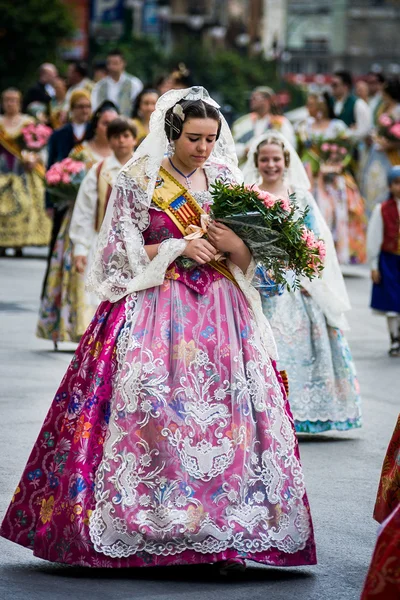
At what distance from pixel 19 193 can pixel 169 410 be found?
1343 cm

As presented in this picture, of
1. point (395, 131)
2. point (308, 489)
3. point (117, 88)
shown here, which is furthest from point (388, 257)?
point (395, 131)

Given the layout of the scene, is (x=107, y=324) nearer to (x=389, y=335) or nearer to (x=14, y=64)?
(x=389, y=335)

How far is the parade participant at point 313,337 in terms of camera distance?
8930 millimetres

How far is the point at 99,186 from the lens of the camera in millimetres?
10516

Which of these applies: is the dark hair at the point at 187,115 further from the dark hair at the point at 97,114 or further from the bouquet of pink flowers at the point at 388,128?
the bouquet of pink flowers at the point at 388,128

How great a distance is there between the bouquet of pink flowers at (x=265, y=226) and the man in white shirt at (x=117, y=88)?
40.0 ft

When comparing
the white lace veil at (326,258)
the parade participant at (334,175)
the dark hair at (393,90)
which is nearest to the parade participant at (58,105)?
the parade participant at (334,175)

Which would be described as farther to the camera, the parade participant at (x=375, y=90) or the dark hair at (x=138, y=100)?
the parade participant at (x=375, y=90)

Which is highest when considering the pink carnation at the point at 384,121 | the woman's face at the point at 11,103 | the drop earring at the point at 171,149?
the drop earring at the point at 171,149

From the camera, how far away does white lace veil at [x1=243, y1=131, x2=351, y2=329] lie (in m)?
8.86

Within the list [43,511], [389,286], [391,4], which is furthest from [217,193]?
[391,4]

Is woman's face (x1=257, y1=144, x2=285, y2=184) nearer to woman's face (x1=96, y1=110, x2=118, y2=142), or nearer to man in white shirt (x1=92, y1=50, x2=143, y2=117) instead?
woman's face (x1=96, y1=110, x2=118, y2=142)

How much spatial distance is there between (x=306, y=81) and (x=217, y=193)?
83757 millimetres

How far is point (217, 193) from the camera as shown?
6.14m
